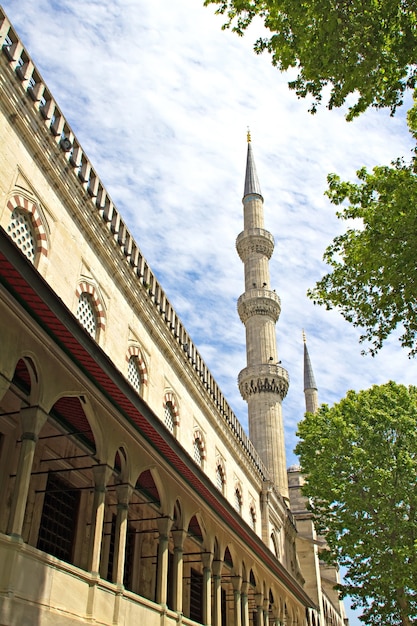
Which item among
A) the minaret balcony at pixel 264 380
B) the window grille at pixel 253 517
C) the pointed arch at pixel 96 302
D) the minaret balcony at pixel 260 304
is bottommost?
the window grille at pixel 253 517

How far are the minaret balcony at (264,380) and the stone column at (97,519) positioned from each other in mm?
25692

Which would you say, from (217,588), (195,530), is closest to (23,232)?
(195,530)

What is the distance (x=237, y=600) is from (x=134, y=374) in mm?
6710

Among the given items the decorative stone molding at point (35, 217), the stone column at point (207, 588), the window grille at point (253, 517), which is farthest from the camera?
the window grille at point (253, 517)

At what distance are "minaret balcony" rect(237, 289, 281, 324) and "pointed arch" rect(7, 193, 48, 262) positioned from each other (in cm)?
2581

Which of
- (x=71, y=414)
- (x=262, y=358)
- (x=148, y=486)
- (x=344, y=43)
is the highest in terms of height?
(x=262, y=358)

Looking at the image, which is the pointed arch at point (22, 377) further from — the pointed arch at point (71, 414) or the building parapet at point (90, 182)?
the building parapet at point (90, 182)

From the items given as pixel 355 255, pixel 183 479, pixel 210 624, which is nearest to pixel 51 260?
pixel 183 479

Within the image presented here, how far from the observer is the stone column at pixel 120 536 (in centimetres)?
903

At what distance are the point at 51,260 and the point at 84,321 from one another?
1849 mm

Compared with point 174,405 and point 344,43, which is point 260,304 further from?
point 344,43

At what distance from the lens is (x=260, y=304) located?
3600 centimetres

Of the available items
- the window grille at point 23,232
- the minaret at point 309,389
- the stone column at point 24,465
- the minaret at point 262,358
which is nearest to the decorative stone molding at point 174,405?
the window grille at point 23,232

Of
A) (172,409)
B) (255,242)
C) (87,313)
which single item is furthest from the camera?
(255,242)
